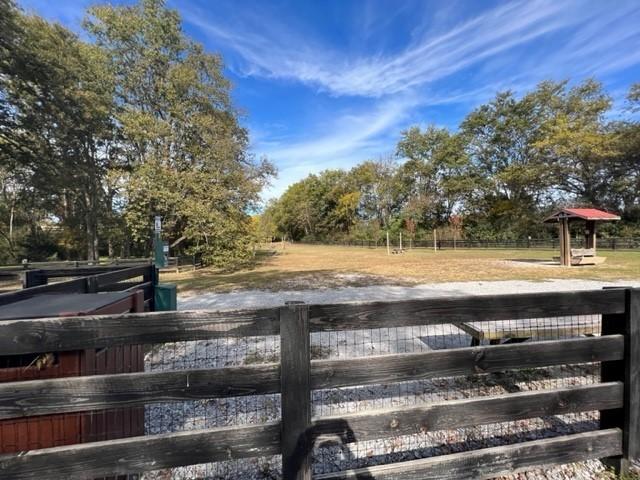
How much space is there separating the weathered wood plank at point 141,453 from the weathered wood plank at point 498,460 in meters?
0.41

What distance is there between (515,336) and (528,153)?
37981mm

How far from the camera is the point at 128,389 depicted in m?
1.48

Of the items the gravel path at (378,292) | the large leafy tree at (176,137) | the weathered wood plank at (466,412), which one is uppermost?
the large leafy tree at (176,137)

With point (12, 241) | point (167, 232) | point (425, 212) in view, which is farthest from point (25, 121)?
point (425, 212)

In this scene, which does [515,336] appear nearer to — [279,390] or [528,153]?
[279,390]

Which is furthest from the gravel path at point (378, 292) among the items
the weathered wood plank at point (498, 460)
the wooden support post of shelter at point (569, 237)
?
the weathered wood plank at point (498, 460)

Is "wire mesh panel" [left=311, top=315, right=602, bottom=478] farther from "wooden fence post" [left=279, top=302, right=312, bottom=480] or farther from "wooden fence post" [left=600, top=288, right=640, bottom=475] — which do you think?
"wooden fence post" [left=600, top=288, right=640, bottom=475]

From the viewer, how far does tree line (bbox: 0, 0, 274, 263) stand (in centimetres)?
1539

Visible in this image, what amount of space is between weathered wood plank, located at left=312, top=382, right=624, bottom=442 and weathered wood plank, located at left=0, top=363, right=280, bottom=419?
0.40 m

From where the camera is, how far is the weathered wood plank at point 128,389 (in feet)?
4.50

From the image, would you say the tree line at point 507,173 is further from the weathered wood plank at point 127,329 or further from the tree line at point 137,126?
the weathered wood plank at point 127,329

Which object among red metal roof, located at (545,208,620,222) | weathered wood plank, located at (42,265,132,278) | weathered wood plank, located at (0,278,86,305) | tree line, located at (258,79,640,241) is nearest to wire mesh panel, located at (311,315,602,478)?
weathered wood plank, located at (0,278,86,305)

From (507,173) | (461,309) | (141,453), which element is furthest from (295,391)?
(507,173)

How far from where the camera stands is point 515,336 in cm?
323
